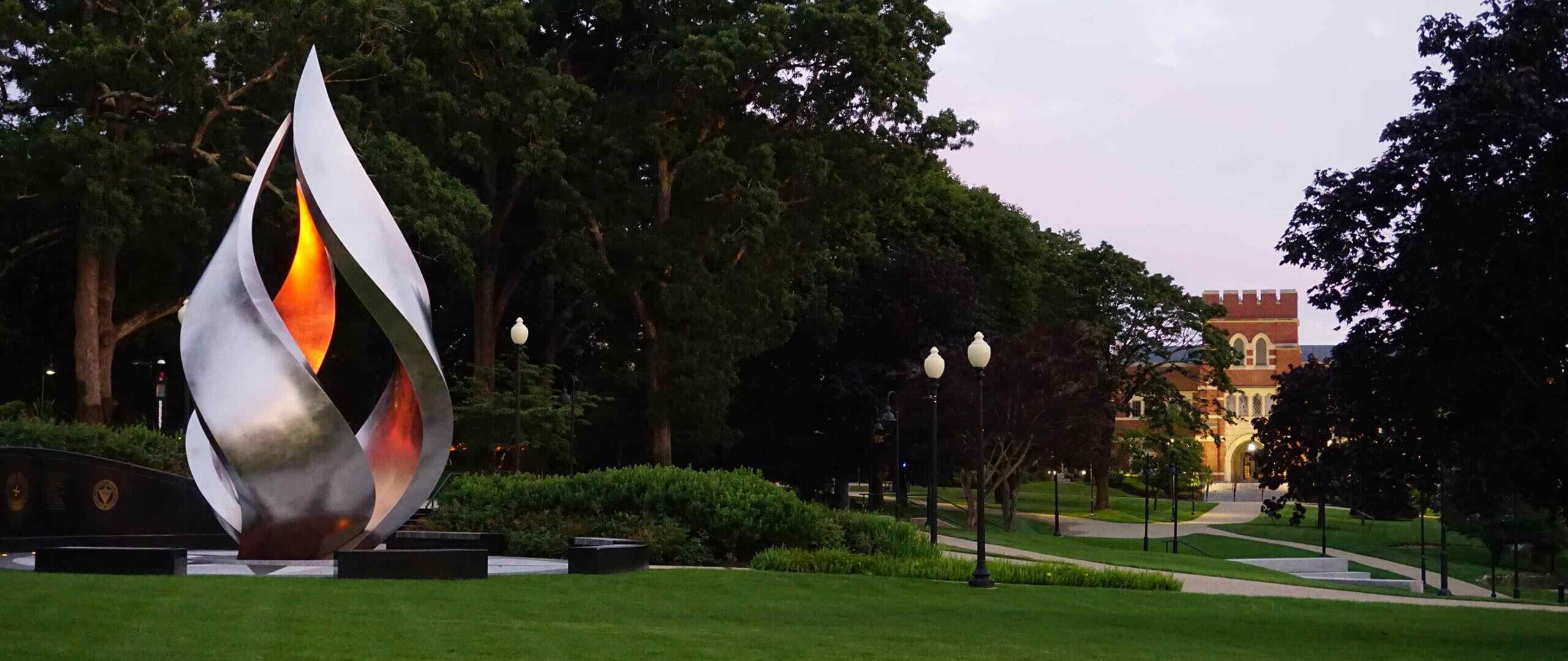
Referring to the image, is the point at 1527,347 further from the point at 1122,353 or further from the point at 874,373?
the point at 1122,353

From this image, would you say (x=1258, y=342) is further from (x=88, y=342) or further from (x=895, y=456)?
(x=88, y=342)

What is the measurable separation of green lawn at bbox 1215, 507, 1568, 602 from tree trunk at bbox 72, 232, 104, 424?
109 feet

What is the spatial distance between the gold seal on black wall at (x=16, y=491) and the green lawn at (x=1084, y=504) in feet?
142

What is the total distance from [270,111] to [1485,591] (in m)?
30.5

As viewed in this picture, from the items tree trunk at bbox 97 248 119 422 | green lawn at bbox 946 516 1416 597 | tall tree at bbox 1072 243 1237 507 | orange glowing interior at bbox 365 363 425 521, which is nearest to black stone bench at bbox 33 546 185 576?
orange glowing interior at bbox 365 363 425 521

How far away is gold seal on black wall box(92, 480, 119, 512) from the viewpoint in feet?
78.6

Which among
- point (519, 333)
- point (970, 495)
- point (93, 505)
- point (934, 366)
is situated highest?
point (519, 333)

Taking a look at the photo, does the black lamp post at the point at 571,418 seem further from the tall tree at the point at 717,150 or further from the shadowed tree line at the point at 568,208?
the tall tree at the point at 717,150

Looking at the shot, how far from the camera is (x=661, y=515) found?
24984 millimetres

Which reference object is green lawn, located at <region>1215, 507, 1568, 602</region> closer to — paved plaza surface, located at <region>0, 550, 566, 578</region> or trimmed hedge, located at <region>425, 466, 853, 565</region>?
trimmed hedge, located at <region>425, 466, 853, 565</region>

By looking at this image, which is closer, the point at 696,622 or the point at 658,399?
the point at 696,622

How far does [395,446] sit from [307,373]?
8.51 feet

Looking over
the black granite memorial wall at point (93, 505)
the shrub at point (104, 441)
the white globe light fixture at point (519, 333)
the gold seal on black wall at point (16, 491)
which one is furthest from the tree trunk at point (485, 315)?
the gold seal on black wall at point (16, 491)

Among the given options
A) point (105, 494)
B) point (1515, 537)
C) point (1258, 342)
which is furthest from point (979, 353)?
point (1258, 342)
